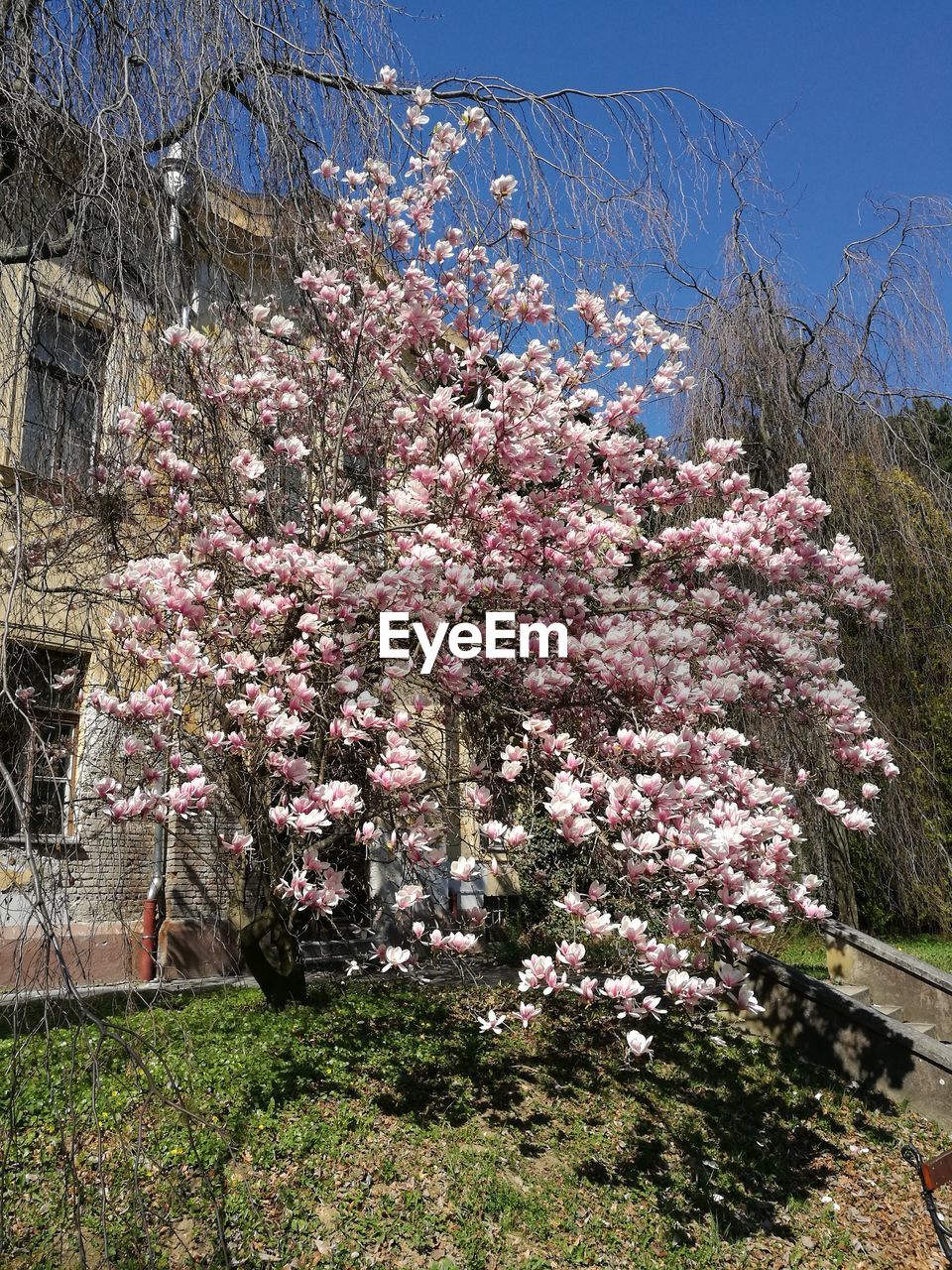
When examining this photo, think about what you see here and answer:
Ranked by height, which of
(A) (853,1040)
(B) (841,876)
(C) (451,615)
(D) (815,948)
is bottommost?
(D) (815,948)

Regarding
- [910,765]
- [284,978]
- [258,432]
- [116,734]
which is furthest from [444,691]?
[910,765]

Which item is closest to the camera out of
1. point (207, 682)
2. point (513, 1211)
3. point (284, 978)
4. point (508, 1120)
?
point (207, 682)

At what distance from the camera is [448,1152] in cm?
490

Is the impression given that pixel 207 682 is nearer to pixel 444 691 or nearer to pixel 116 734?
pixel 116 734

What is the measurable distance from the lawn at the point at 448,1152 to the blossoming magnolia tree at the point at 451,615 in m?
Result: 1.04

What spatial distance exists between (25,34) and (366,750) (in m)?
3.32

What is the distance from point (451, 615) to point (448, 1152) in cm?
287

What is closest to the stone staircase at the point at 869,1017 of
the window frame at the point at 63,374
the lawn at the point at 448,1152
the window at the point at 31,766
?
the lawn at the point at 448,1152

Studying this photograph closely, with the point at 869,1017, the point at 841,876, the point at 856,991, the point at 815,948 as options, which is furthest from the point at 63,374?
the point at 815,948

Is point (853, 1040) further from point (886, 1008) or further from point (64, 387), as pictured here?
point (64, 387)

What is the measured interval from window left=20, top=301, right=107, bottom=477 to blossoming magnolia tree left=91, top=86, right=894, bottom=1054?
8.9 inches

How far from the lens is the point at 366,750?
4.86 m

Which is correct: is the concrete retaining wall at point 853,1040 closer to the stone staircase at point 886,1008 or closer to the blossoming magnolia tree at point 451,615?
the stone staircase at point 886,1008

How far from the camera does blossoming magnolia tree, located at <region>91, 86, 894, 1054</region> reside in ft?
11.7
